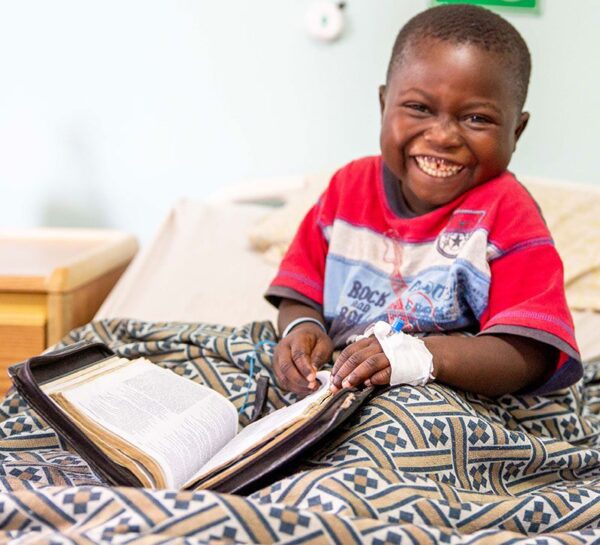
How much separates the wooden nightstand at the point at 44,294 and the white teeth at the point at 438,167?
794mm

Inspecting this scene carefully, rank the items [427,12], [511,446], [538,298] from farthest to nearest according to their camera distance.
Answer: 1. [427,12]
2. [538,298]
3. [511,446]

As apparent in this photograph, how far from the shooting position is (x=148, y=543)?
24.1 inches

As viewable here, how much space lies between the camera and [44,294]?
1.64m

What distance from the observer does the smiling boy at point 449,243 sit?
1.01 m

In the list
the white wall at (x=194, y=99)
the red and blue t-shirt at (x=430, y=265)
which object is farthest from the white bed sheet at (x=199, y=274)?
the red and blue t-shirt at (x=430, y=265)

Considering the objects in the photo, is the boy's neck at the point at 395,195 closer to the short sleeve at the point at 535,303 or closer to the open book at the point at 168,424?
the short sleeve at the point at 535,303

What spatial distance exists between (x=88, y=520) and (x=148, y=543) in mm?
80

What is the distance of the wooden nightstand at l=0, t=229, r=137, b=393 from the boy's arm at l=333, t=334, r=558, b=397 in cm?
86

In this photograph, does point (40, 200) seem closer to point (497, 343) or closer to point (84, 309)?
point (84, 309)

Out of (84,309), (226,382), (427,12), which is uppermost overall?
(427,12)

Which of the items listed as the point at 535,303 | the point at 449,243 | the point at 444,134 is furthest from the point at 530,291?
the point at 444,134

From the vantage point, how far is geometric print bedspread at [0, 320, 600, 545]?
654mm

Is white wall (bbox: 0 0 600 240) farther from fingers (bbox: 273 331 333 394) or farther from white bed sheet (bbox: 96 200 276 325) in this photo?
fingers (bbox: 273 331 333 394)

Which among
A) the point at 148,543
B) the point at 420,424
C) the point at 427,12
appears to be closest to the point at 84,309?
the point at 427,12
